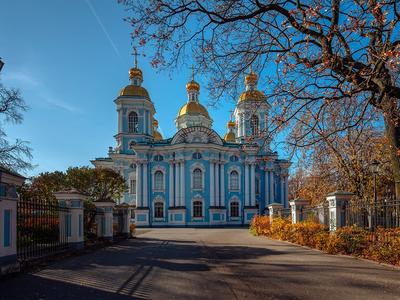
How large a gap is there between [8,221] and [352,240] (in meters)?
8.80

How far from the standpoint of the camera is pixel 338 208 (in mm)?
12836

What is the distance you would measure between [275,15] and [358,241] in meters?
6.61

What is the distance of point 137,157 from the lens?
41.3 m

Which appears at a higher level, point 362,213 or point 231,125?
point 231,125

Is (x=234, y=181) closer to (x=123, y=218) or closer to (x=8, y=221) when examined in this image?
(x=123, y=218)

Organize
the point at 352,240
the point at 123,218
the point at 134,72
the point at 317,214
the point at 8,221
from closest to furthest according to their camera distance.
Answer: the point at 8,221, the point at 352,240, the point at 317,214, the point at 123,218, the point at 134,72

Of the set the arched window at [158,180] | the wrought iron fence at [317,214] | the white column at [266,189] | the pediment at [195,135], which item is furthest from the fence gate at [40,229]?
the white column at [266,189]

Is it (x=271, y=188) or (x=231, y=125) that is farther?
(x=231, y=125)

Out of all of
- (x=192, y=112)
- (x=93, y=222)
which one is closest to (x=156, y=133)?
(x=192, y=112)

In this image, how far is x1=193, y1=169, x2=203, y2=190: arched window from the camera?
40.3m

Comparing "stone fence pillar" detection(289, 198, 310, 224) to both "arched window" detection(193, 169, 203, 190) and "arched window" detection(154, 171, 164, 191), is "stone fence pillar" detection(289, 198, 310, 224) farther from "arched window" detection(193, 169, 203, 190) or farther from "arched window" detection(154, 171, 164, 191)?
"arched window" detection(154, 171, 164, 191)

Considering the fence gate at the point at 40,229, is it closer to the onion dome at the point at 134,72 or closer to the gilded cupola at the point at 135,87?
the gilded cupola at the point at 135,87

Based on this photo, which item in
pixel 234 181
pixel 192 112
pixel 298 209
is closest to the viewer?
pixel 298 209

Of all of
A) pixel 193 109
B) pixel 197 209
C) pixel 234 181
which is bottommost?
pixel 197 209
